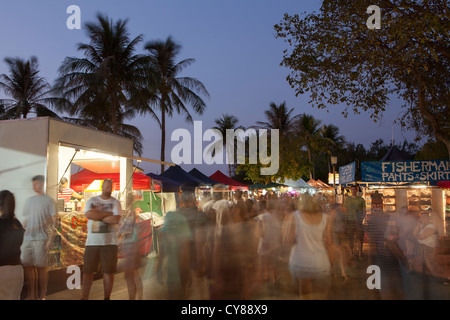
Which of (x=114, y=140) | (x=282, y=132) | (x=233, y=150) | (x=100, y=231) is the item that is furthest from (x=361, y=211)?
(x=233, y=150)

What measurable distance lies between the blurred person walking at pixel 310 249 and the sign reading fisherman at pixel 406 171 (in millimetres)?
10730

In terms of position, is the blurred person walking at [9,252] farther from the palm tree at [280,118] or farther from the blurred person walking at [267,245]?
the palm tree at [280,118]

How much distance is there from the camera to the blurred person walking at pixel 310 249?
5.00 m

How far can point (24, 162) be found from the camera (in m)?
8.09

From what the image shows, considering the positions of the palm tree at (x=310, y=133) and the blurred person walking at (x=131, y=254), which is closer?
the blurred person walking at (x=131, y=254)

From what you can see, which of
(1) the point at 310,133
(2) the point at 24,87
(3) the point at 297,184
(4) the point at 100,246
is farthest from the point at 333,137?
(4) the point at 100,246

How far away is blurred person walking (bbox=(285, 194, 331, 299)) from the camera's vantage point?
5.00m

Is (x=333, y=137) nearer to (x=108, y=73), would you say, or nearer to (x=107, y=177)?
(x=108, y=73)

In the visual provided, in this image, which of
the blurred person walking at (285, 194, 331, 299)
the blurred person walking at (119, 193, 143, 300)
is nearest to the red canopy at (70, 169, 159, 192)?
the blurred person walking at (119, 193, 143, 300)

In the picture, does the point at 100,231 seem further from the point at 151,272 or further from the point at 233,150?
the point at 233,150

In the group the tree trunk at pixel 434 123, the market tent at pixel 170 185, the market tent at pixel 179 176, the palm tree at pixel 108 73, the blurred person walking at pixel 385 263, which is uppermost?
the palm tree at pixel 108 73

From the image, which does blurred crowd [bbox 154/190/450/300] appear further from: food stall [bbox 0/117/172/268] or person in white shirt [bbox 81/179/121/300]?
food stall [bbox 0/117/172/268]

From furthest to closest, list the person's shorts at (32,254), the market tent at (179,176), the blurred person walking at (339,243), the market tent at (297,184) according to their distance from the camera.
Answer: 1. the market tent at (297,184)
2. the market tent at (179,176)
3. the blurred person walking at (339,243)
4. the person's shorts at (32,254)

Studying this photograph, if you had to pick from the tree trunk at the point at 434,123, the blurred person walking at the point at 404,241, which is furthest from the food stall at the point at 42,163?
the tree trunk at the point at 434,123
